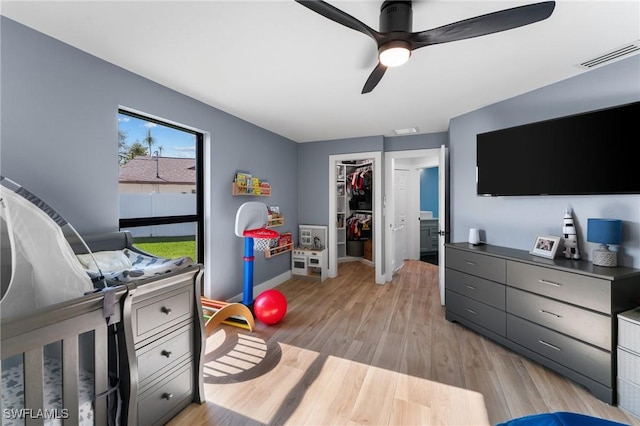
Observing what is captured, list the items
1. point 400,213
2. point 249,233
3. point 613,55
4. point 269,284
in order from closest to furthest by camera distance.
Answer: point 613,55, point 249,233, point 269,284, point 400,213

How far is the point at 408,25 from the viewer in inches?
54.2

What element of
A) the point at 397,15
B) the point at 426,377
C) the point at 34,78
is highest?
the point at 397,15

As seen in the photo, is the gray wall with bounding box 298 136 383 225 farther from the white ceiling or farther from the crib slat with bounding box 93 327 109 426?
the crib slat with bounding box 93 327 109 426

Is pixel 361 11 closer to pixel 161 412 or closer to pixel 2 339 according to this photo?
pixel 2 339

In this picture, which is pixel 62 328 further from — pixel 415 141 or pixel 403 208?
pixel 403 208

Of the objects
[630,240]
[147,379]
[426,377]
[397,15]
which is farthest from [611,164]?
[147,379]

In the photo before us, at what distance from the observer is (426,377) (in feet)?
6.46

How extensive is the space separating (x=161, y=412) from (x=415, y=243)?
537 cm

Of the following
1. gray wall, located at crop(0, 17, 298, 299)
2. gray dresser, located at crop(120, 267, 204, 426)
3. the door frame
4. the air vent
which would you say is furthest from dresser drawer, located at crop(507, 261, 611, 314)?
gray wall, located at crop(0, 17, 298, 299)

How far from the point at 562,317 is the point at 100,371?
293 centimetres

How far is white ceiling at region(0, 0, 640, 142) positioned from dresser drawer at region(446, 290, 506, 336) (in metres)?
2.09

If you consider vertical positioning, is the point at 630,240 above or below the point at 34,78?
below

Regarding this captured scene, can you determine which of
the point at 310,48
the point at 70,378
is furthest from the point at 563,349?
the point at 70,378

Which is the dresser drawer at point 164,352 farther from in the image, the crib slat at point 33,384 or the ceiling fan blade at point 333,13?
the ceiling fan blade at point 333,13
